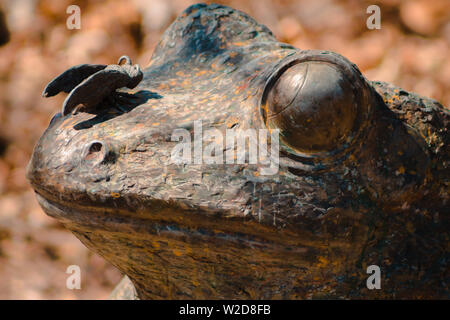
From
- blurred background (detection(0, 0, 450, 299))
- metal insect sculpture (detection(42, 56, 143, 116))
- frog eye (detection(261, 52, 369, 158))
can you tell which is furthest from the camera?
blurred background (detection(0, 0, 450, 299))

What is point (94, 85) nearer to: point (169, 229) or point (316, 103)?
point (169, 229)

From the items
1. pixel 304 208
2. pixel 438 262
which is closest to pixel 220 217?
pixel 304 208

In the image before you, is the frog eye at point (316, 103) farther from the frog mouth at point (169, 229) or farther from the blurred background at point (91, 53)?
the blurred background at point (91, 53)

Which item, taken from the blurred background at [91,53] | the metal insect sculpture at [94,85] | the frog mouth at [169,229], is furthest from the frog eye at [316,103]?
the blurred background at [91,53]

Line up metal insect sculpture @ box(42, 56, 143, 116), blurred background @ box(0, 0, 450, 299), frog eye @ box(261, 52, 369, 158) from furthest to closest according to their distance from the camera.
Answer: blurred background @ box(0, 0, 450, 299) < metal insect sculpture @ box(42, 56, 143, 116) < frog eye @ box(261, 52, 369, 158)

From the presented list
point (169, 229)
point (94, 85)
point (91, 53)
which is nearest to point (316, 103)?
point (169, 229)

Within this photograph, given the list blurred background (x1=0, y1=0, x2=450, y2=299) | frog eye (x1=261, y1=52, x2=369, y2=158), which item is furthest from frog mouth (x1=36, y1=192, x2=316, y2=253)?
blurred background (x1=0, y1=0, x2=450, y2=299)

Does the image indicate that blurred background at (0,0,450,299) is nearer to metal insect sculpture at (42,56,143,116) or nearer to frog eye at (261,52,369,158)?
metal insect sculpture at (42,56,143,116)
